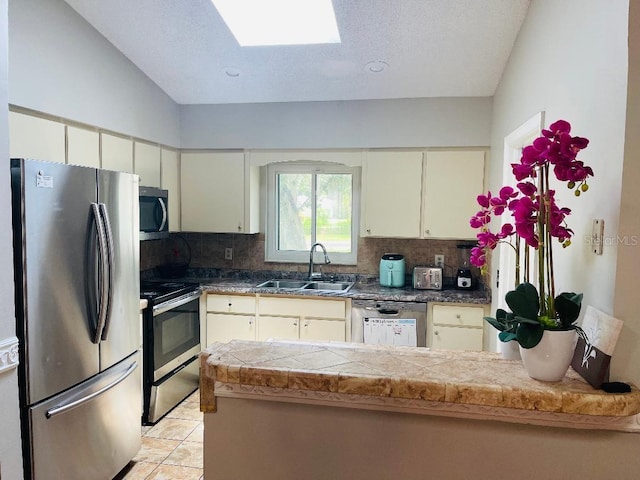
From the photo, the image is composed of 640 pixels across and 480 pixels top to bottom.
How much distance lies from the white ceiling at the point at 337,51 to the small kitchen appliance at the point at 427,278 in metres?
1.42

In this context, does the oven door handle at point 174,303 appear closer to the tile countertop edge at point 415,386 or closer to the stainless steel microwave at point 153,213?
the stainless steel microwave at point 153,213

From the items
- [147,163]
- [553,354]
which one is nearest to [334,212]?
[147,163]

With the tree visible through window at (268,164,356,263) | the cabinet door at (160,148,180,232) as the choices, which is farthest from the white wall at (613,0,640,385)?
the cabinet door at (160,148,180,232)

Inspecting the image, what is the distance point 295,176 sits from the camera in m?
4.28

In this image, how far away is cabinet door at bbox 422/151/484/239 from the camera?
11.9ft

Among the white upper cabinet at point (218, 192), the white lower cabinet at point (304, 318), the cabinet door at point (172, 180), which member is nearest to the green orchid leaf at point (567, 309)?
the white lower cabinet at point (304, 318)

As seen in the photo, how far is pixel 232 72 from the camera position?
11.4 feet

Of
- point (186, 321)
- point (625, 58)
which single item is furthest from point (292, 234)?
point (625, 58)

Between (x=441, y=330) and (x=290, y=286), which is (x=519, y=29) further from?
(x=290, y=286)

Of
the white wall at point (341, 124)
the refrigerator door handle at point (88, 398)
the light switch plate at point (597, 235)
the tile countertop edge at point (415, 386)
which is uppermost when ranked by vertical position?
the white wall at point (341, 124)

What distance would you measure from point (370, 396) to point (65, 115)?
2.44 metres

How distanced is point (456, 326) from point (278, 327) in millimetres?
1403

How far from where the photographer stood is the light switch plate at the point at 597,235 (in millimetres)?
1383

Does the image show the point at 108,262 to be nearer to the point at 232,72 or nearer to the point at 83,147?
the point at 83,147
